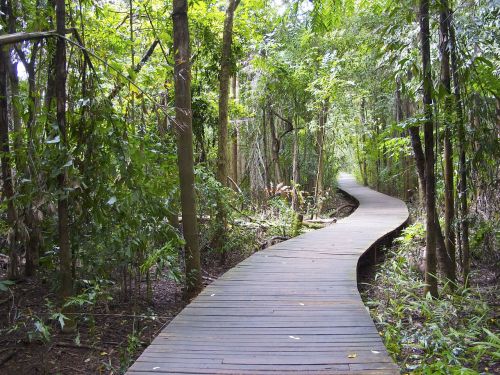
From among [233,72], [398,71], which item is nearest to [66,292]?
[398,71]

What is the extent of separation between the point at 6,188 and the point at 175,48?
2.63m

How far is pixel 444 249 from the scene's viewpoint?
226 inches

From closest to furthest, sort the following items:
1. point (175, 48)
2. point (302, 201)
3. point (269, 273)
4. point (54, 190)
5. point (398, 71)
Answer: point (54, 190)
point (398, 71)
point (175, 48)
point (269, 273)
point (302, 201)

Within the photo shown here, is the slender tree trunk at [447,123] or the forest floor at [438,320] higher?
the slender tree trunk at [447,123]

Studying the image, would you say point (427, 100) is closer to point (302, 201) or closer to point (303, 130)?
point (302, 201)

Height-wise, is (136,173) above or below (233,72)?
below

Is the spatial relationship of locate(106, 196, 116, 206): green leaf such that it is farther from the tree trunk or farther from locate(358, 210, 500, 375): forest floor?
the tree trunk

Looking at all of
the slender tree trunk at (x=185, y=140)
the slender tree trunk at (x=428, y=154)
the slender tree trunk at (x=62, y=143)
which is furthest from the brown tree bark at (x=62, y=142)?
the slender tree trunk at (x=428, y=154)

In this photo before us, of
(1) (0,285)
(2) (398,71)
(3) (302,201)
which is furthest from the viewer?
(3) (302,201)

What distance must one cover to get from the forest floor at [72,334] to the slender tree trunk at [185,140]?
0.71 meters

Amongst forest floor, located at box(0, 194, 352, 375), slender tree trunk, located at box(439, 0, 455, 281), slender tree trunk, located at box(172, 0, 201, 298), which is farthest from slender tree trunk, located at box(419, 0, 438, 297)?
forest floor, located at box(0, 194, 352, 375)

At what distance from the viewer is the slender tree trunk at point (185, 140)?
5387 mm

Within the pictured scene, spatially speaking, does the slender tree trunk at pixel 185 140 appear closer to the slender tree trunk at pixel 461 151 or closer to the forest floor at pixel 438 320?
the forest floor at pixel 438 320

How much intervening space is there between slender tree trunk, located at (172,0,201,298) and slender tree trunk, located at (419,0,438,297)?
270 cm
